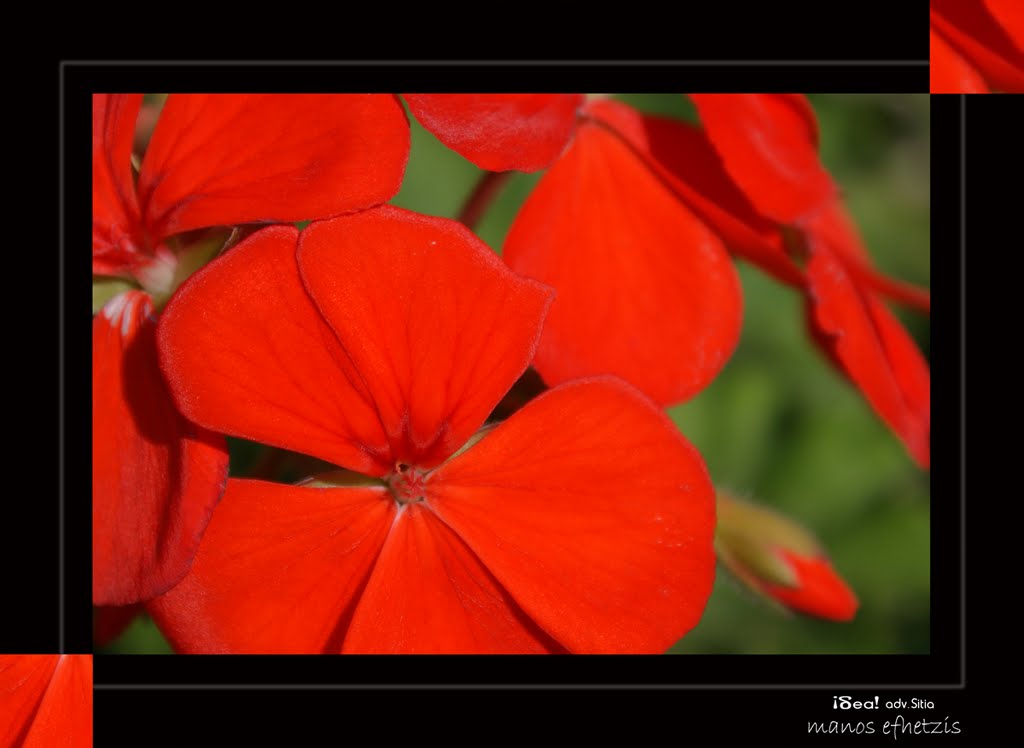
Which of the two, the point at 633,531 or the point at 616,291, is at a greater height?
the point at 616,291

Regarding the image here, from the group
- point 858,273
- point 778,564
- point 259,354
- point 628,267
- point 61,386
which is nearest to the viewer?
point 259,354
